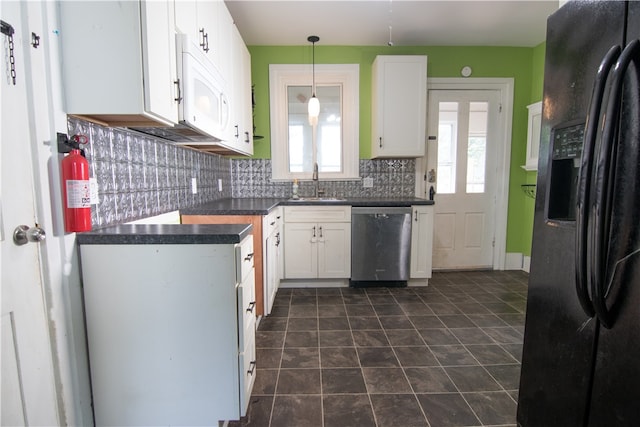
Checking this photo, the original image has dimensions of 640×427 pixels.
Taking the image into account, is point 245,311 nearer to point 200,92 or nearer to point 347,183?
point 200,92

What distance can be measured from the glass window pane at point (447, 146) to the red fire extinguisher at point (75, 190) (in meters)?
3.30

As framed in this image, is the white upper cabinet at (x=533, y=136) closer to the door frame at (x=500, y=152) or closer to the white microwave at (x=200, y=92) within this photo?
the door frame at (x=500, y=152)

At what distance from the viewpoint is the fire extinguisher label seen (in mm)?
1052

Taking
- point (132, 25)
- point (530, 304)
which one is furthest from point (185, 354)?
point (530, 304)

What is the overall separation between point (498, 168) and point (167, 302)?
3683mm

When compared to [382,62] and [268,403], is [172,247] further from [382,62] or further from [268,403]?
[382,62]

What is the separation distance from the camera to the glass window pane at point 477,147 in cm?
349

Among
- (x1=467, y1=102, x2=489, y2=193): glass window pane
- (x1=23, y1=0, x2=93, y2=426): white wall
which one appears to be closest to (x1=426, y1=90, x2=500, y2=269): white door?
(x1=467, y1=102, x2=489, y2=193): glass window pane

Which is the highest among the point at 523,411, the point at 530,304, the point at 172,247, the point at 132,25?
the point at 132,25

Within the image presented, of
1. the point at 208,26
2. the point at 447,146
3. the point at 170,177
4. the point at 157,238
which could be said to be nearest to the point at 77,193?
the point at 157,238

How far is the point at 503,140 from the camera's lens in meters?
3.52

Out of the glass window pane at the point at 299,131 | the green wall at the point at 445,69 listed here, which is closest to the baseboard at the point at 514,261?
the green wall at the point at 445,69

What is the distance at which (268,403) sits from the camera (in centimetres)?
150

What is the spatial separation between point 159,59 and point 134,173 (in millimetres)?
622
